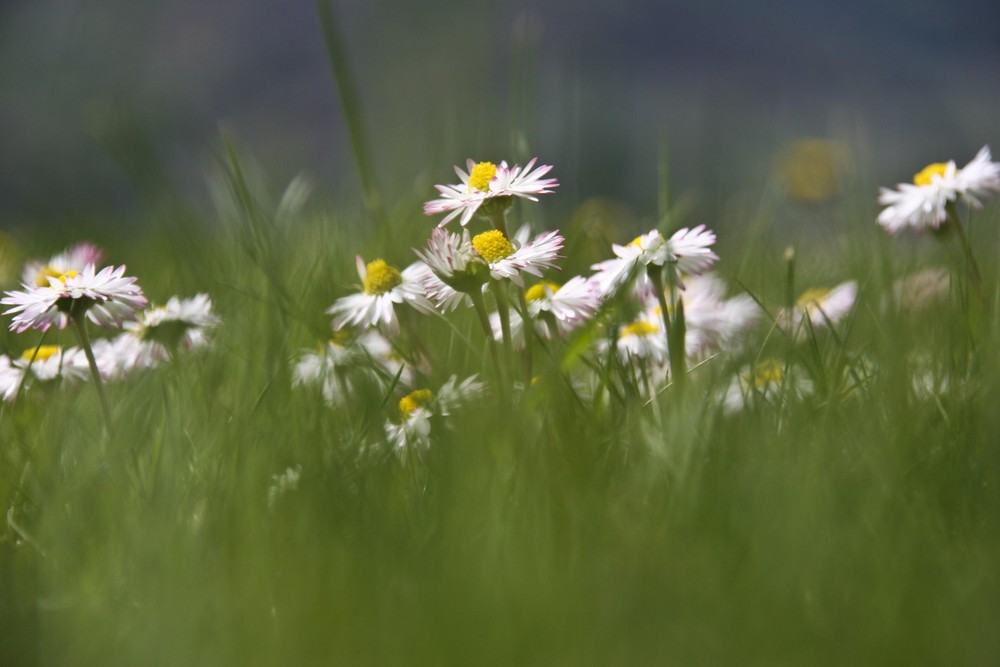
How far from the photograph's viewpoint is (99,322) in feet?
3.88

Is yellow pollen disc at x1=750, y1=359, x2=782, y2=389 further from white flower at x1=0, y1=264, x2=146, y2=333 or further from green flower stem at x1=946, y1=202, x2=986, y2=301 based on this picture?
white flower at x1=0, y1=264, x2=146, y2=333

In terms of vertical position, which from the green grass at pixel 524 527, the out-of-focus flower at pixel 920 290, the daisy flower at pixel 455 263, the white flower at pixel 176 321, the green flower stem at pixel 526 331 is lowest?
the green grass at pixel 524 527

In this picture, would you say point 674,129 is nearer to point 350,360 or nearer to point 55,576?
point 350,360

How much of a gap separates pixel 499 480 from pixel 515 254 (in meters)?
0.31

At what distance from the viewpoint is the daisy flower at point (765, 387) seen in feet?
3.60

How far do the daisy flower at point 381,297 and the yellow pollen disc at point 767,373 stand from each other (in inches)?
18.1

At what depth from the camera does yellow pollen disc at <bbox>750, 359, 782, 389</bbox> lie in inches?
49.3

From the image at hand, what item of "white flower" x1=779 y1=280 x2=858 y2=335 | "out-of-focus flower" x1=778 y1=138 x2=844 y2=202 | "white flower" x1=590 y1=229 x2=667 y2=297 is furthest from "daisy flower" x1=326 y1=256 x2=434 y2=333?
"out-of-focus flower" x1=778 y1=138 x2=844 y2=202

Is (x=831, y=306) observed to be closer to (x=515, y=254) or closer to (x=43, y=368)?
(x=515, y=254)

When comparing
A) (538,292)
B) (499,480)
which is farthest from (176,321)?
(499,480)

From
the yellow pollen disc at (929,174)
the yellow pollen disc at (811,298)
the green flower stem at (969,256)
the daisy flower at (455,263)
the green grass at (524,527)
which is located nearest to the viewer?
the green grass at (524,527)

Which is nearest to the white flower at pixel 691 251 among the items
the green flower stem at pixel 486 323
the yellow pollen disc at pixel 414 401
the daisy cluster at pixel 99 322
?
the green flower stem at pixel 486 323

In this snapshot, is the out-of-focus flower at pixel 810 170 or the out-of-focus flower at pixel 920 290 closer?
the out-of-focus flower at pixel 920 290

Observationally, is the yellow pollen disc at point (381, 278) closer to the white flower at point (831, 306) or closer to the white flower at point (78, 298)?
the white flower at point (78, 298)
